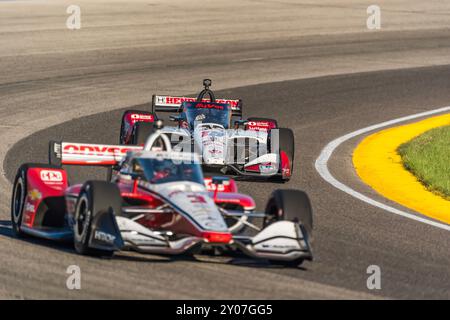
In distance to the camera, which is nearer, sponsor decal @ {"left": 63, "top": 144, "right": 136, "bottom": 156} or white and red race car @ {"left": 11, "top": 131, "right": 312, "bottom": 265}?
white and red race car @ {"left": 11, "top": 131, "right": 312, "bottom": 265}

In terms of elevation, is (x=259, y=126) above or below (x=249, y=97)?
below

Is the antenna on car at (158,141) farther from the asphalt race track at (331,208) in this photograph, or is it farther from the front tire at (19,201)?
the asphalt race track at (331,208)

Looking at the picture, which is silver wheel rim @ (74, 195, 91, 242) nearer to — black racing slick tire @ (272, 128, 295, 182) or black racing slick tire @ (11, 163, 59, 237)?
black racing slick tire @ (11, 163, 59, 237)

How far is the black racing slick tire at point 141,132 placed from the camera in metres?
17.9

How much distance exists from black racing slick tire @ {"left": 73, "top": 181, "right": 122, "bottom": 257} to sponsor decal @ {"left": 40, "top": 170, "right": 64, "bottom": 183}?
4.57 ft

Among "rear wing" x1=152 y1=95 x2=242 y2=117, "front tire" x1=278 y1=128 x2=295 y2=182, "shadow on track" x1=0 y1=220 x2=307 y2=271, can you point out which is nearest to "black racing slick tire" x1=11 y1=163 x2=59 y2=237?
"shadow on track" x1=0 y1=220 x2=307 y2=271

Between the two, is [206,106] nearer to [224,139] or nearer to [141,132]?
[224,139]

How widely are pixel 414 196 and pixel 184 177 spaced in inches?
223

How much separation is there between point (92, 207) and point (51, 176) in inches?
75.6

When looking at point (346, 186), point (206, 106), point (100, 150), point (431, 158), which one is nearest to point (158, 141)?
point (100, 150)

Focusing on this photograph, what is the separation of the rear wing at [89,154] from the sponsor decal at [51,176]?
807 millimetres

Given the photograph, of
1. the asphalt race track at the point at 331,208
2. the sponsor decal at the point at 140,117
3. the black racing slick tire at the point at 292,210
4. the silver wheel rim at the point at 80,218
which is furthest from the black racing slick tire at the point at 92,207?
the sponsor decal at the point at 140,117

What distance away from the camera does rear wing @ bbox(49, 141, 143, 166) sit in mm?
14023

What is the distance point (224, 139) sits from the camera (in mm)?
17969
